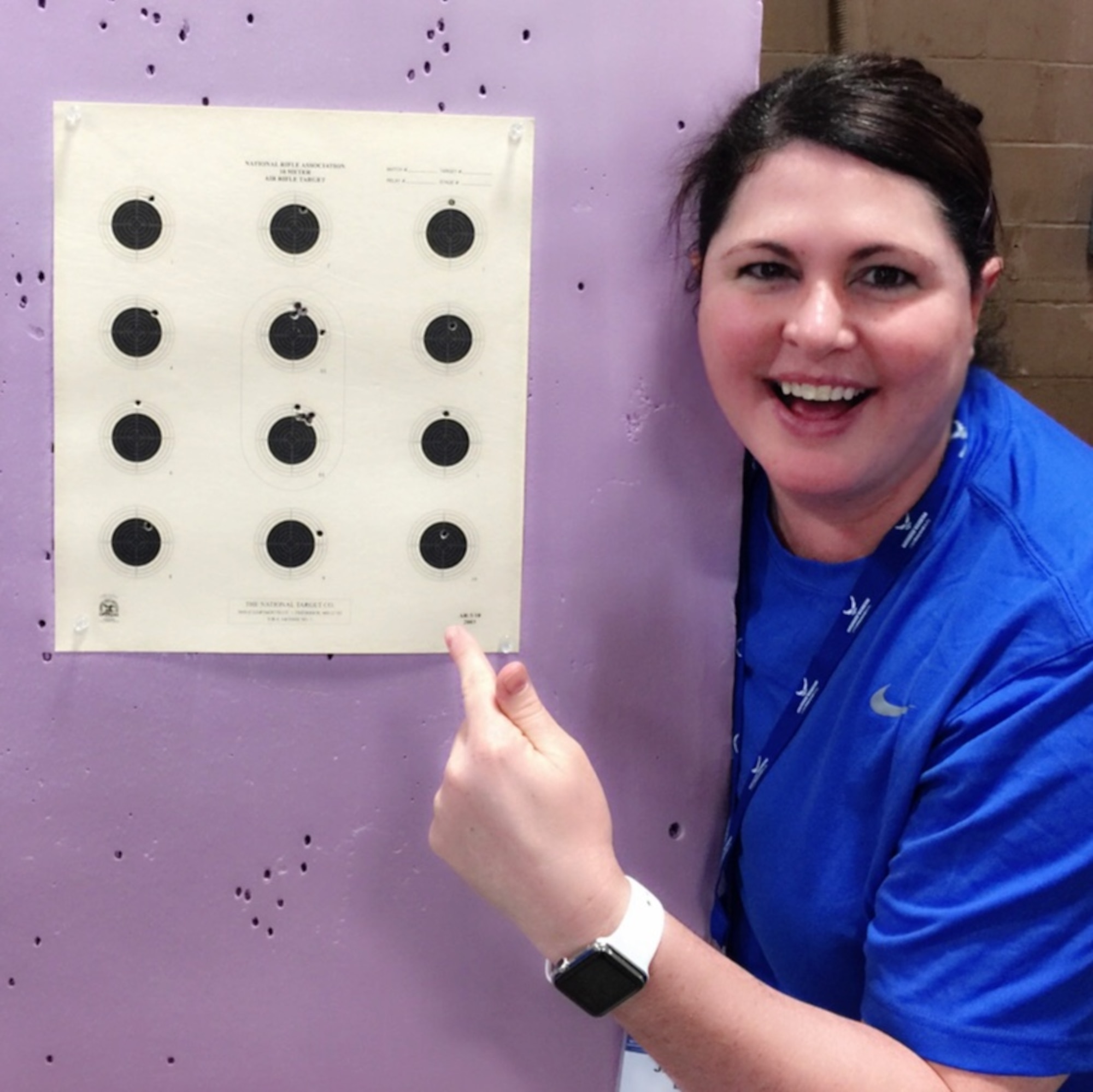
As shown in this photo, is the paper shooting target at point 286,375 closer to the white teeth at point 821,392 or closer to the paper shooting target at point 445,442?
the paper shooting target at point 445,442

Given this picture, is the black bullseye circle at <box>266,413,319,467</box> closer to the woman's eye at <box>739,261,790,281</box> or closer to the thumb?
the thumb

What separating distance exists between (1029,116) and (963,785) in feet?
3.16

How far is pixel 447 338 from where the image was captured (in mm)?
869

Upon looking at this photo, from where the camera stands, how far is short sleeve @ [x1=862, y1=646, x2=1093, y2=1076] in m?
0.65

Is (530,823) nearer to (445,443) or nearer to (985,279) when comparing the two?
(445,443)

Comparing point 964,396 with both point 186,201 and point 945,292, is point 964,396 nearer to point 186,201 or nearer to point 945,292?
point 945,292

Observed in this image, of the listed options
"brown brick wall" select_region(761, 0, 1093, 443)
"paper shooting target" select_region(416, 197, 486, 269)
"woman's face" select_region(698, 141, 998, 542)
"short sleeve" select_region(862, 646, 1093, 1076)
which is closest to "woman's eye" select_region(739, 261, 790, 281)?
"woman's face" select_region(698, 141, 998, 542)

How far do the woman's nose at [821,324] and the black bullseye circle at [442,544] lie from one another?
1.12 feet

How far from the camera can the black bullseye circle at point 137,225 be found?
84cm

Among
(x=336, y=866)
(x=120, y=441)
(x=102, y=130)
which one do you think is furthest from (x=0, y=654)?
(x=102, y=130)

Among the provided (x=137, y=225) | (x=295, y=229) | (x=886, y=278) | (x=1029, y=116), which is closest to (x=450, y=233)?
(x=295, y=229)

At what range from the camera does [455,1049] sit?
963 millimetres

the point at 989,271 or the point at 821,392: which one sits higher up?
the point at 989,271

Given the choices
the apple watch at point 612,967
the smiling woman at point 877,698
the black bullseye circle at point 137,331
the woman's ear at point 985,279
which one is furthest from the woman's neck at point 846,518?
the black bullseye circle at point 137,331
